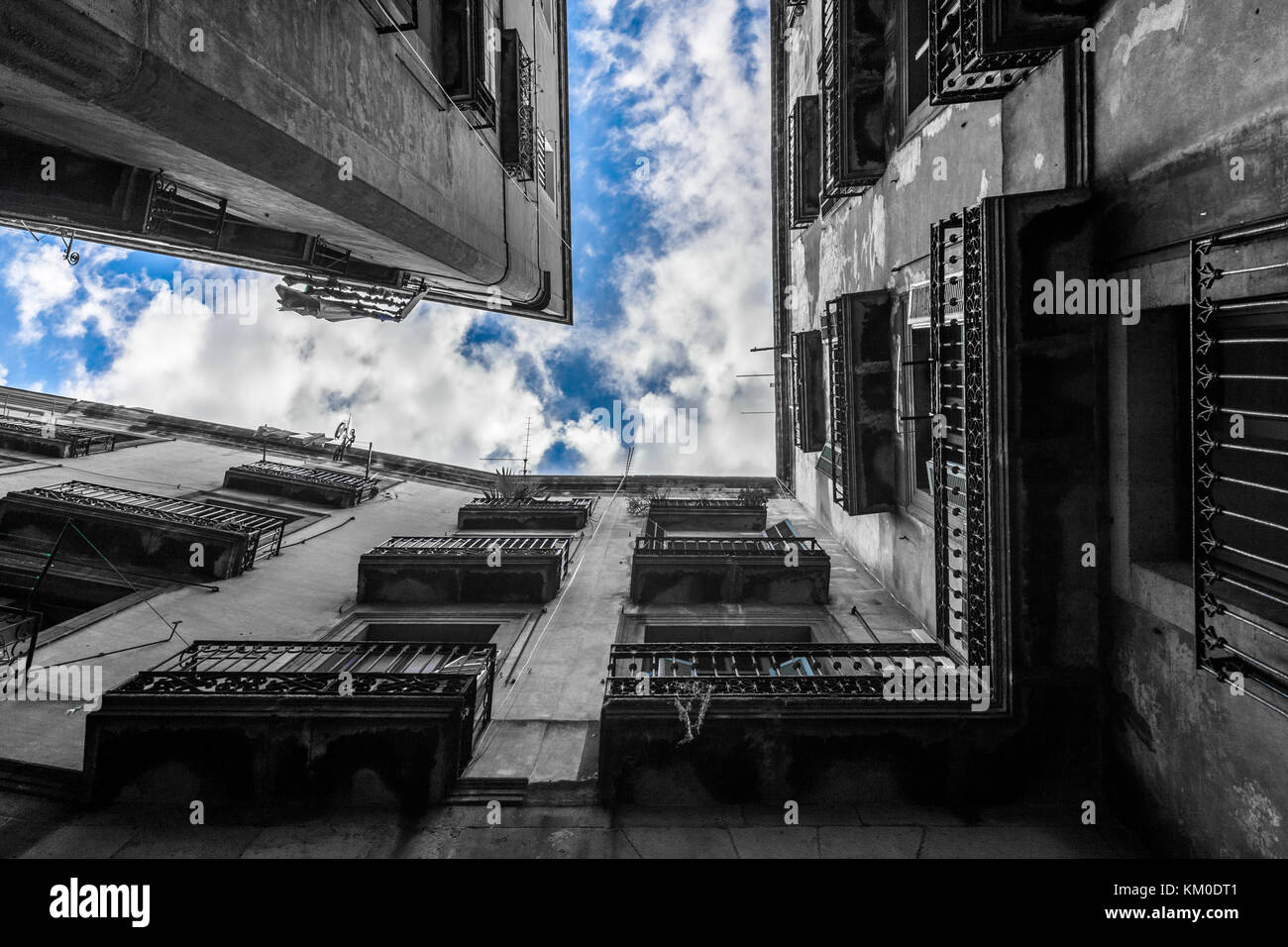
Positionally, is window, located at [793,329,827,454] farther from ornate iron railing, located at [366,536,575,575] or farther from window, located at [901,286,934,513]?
ornate iron railing, located at [366,536,575,575]

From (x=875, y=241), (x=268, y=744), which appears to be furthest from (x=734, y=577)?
(x=268, y=744)

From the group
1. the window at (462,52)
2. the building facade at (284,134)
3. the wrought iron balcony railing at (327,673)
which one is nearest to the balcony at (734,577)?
the wrought iron balcony railing at (327,673)

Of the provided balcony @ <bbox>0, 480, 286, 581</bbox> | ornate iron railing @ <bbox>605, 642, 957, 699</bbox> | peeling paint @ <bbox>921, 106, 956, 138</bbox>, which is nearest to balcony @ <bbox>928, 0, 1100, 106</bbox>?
peeling paint @ <bbox>921, 106, 956, 138</bbox>

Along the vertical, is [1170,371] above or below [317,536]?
above

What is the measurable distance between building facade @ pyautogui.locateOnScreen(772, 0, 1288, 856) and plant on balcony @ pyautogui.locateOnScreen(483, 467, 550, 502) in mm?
15307

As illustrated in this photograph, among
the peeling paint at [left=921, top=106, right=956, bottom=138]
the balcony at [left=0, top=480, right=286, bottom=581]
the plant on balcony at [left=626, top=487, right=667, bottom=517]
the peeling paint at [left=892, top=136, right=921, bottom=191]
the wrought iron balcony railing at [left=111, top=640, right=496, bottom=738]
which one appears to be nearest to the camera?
the wrought iron balcony railing at [left=111, top=640, right=496, bottom=738]

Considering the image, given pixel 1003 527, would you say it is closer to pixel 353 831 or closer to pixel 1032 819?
pixel 1032 819

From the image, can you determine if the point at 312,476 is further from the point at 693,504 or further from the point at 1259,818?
the point at 1259,818

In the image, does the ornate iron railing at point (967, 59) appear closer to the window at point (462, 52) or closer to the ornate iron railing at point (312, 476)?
the window at point (462, 52)

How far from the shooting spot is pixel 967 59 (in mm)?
7176

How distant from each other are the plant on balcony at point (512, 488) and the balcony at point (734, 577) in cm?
888

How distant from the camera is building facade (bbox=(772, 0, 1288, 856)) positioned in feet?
16.2

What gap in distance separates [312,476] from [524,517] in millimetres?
7514
